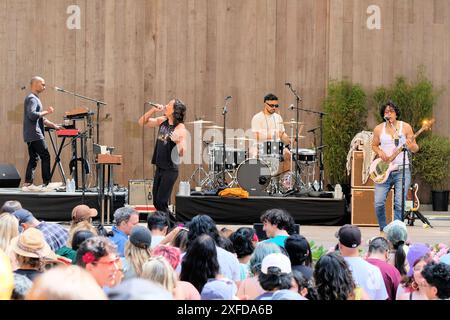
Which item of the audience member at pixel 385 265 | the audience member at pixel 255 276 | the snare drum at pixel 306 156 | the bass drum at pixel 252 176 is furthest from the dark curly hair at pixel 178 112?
the audience member at pixel 255 276

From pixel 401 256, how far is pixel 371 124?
10.0 metres

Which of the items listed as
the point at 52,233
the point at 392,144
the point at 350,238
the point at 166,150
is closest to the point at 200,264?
the point at 350,238

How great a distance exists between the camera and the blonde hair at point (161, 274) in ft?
17.4

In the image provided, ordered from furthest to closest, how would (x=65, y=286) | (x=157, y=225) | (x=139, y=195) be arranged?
(x=139, y=195)
(x=157, y=225)
(x=65, y=286)

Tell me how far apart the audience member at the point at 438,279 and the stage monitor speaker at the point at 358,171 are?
965 cm

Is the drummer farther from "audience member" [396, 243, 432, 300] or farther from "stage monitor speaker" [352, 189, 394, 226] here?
"audience member" [396, 243, 432, 300]

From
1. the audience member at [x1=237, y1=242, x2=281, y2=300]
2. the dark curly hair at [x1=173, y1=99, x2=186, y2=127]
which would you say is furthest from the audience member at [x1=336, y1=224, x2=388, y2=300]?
the dark curly hair at [x1=173, y1=99, x2=186, y2=127]

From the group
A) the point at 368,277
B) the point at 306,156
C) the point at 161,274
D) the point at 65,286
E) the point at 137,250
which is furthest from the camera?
the point at 306,156

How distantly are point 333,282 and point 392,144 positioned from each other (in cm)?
732

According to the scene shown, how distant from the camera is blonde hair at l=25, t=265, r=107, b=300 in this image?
8.90 feet

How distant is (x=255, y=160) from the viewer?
15586 mm

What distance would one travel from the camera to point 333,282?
5844 millimetres

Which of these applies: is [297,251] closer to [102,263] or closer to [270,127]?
[102,263]
